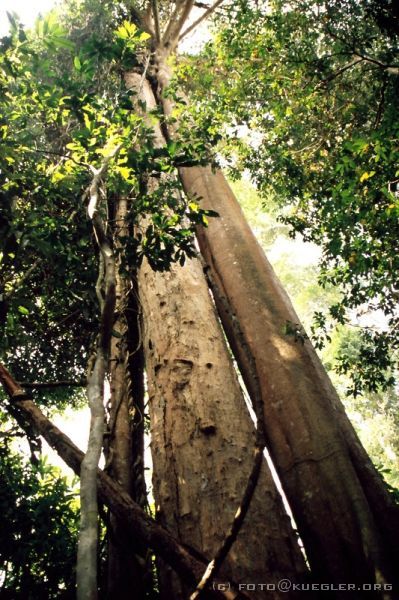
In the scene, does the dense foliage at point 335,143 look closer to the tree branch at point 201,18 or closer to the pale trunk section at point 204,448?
the pale trunk section at point 204,448

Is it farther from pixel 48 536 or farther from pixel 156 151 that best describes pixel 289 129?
pixel 48 536

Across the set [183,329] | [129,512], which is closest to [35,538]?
[183,329]

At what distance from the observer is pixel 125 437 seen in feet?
8.83

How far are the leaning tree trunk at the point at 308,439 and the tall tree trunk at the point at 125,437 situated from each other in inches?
32.8

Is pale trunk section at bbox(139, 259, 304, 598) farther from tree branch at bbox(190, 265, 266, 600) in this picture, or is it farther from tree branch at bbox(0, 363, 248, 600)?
tree branch at bbox(190, 265, 266, 600)

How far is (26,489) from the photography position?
4352mm

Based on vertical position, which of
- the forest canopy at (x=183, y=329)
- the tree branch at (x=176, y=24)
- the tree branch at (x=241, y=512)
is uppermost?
the tree branch at (x=176, y=24)

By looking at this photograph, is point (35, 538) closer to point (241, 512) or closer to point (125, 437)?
point (125, 437)

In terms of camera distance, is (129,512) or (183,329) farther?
(183,329)

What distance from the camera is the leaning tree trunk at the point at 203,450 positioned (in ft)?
5.31

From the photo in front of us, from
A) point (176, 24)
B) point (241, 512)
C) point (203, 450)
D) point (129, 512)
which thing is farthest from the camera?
point (176, 24)

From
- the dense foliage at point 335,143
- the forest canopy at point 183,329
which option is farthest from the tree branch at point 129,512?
the dense foliage at point 335,143

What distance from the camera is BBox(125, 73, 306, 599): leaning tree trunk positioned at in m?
1.62

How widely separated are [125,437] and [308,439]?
118 cm
